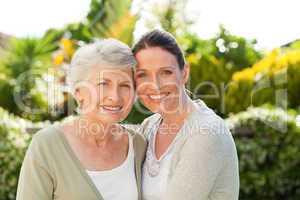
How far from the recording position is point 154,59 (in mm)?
2713

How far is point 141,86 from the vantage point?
2.77m

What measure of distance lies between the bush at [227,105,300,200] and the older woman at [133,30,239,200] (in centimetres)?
318

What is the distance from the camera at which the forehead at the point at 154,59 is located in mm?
2711

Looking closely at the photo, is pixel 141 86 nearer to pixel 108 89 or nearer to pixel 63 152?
pixel 108 89

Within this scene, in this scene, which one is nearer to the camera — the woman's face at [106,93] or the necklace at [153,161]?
the woman's face at [106,93]

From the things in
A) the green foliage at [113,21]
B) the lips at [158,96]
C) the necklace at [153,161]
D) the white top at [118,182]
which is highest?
the green foliage at [113,21]

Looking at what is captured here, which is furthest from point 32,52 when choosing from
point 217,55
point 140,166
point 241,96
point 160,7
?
point 140,166

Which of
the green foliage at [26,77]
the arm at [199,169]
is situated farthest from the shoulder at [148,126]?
the green foliage at [26,77]

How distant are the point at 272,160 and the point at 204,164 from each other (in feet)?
11.9

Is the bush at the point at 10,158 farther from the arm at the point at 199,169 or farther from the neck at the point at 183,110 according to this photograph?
the arm at the point at 199,169

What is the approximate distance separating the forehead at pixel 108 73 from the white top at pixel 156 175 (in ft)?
1.41

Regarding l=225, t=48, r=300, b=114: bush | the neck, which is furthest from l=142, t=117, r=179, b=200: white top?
l=225, t=48, r=300, b=114: bush

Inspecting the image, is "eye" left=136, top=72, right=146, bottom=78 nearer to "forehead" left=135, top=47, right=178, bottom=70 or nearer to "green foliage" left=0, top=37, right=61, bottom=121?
"forehead" left=135, top=47, right=178, bottom=70

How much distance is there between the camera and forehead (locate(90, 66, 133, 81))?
2604mm
